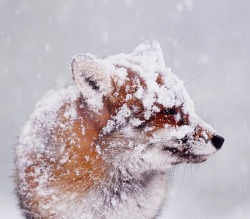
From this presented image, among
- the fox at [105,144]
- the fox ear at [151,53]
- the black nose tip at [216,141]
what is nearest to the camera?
the fox at [105,144]

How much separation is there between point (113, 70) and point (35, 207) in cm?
142

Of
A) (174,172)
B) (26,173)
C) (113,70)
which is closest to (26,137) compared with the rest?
(26,173)

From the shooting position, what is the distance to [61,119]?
4.70 meters

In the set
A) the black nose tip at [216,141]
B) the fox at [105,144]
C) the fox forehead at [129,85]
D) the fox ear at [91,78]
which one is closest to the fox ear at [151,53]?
the fox forehead at [129,85]

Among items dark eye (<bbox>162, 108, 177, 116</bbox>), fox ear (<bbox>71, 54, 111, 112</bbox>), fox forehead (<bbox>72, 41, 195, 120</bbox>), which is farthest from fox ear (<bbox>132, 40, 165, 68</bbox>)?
fox ear (<bbox>71, 54, 111, 112</bbox>)

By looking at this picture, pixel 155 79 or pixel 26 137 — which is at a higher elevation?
pixel 155 79

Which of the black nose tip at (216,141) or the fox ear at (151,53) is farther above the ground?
the fox ear at (151,53)

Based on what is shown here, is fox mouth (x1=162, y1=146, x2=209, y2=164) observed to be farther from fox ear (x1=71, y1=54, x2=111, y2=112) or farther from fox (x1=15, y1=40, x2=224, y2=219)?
fox ear (x1=71, y1=54, x2=111, y2=112)

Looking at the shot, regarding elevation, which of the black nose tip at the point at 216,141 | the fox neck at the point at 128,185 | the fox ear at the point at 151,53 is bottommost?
the fox neck at the point at 128,185

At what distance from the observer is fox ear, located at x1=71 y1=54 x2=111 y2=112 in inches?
169

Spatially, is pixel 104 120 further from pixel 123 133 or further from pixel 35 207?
pixel 35 207

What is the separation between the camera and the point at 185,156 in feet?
15.8

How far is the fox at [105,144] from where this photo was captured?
457cm

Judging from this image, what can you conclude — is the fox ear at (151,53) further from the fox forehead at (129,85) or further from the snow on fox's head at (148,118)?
the snow on fox's head at (148,118)
